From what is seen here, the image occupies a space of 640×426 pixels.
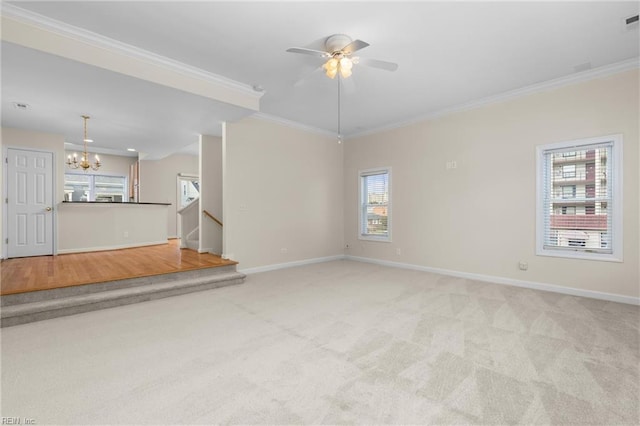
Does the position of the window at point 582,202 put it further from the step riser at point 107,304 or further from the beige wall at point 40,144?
the beige wall at point 40,144

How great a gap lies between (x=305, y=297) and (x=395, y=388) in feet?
7.10

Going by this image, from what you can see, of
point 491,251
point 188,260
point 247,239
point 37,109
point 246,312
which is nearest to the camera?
point 246,312

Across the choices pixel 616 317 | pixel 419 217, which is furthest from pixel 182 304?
pixel 616 317

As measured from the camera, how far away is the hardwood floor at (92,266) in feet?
11.7

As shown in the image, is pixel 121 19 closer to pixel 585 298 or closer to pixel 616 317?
pixel 616 317

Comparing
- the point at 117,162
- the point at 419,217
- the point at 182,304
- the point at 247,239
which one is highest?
the point at 117,162

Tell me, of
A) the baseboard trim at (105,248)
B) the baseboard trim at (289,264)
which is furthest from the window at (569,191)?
the baseboard trim at (105,248)

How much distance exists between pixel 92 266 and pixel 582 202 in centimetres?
740

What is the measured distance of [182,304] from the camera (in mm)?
3686

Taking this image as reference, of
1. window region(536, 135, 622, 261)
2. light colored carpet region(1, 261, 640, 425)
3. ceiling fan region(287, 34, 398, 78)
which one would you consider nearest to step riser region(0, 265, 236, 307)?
light colored carpet region(1, 261, 640, 425)

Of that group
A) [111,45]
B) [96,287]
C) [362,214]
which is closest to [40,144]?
[96,287]

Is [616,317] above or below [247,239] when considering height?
below

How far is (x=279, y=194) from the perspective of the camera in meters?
5.96

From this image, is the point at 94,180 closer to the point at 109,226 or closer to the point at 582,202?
the point at 109,226
